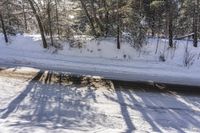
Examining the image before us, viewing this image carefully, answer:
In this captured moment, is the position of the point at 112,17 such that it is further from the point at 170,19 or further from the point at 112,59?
the point at 170,19

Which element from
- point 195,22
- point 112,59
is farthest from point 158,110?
point 195,22

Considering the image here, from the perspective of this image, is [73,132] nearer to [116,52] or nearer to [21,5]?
[116,52]

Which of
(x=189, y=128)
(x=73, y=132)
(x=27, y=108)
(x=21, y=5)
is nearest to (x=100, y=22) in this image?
(x=21, y=5)

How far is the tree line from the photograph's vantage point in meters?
22.0

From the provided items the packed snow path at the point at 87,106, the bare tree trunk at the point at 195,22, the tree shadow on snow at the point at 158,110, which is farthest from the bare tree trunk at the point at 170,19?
the tree shadow on snow at the point at 158,110

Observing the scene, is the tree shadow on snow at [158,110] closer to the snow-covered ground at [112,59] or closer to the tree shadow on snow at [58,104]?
the tree shadow on snow at [58,104]

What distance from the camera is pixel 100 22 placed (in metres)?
24.1

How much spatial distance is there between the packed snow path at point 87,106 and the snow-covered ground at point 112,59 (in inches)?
76.0

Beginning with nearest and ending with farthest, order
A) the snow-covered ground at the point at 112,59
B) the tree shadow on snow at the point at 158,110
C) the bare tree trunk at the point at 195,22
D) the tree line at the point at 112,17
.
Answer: the tree shadow on snow at the point at 158,110
the snow-covered ground at the point at 112,59
the bare tree trunk at the point at 195,22
the tree line at the point at 112,17

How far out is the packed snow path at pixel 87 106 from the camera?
425 inches

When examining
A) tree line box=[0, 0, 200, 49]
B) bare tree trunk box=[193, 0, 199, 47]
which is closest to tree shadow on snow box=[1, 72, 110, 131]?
tree line box=[0, 0, 200, 49]

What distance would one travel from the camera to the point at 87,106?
42.7 ft

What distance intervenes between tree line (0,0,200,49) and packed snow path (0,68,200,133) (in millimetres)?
5976

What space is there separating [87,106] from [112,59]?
8315 mm
